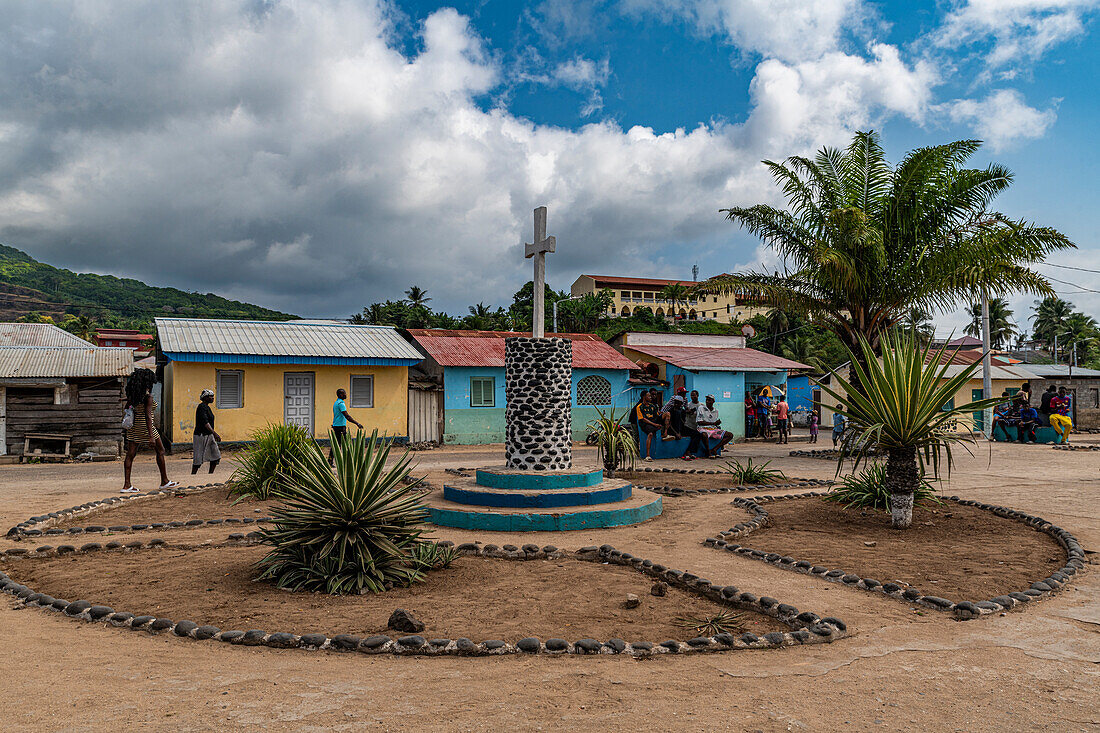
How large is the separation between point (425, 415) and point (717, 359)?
10838 millimetres

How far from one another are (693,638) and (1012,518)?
613 centimetres

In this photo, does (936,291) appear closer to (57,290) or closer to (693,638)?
(693,638)

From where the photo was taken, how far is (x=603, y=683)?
3502 mm

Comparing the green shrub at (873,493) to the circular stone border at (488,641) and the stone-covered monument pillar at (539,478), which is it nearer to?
the stone-covered monument pillar at (539,478)

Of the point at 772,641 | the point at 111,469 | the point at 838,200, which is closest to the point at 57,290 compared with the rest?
the point at 111,469

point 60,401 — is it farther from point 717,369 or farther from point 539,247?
point 717,369

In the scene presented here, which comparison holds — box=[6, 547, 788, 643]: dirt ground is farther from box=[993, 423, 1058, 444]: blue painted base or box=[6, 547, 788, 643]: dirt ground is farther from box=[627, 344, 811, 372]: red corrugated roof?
box=[993, 423, 1058, 444]: blue painted base

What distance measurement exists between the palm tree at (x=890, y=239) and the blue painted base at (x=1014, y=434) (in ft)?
25.8

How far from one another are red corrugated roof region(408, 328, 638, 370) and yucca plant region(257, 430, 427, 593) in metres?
16.4

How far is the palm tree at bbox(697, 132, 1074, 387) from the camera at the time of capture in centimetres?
1512

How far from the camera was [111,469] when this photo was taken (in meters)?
14.8

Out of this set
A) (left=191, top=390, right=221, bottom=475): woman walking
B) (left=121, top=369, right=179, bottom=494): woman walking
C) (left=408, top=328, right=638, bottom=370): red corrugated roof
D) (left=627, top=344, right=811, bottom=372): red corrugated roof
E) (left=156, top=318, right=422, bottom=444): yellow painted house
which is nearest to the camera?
(left=121, top=369, right=179, bottom=494): woman walking

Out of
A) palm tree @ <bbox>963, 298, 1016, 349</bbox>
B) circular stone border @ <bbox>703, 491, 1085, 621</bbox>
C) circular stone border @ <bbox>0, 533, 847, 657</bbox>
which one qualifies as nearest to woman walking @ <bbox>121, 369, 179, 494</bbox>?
circular stone border @ <bbox>0, 533, 847, 657</bbox>

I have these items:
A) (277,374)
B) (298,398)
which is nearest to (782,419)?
(298,398)
